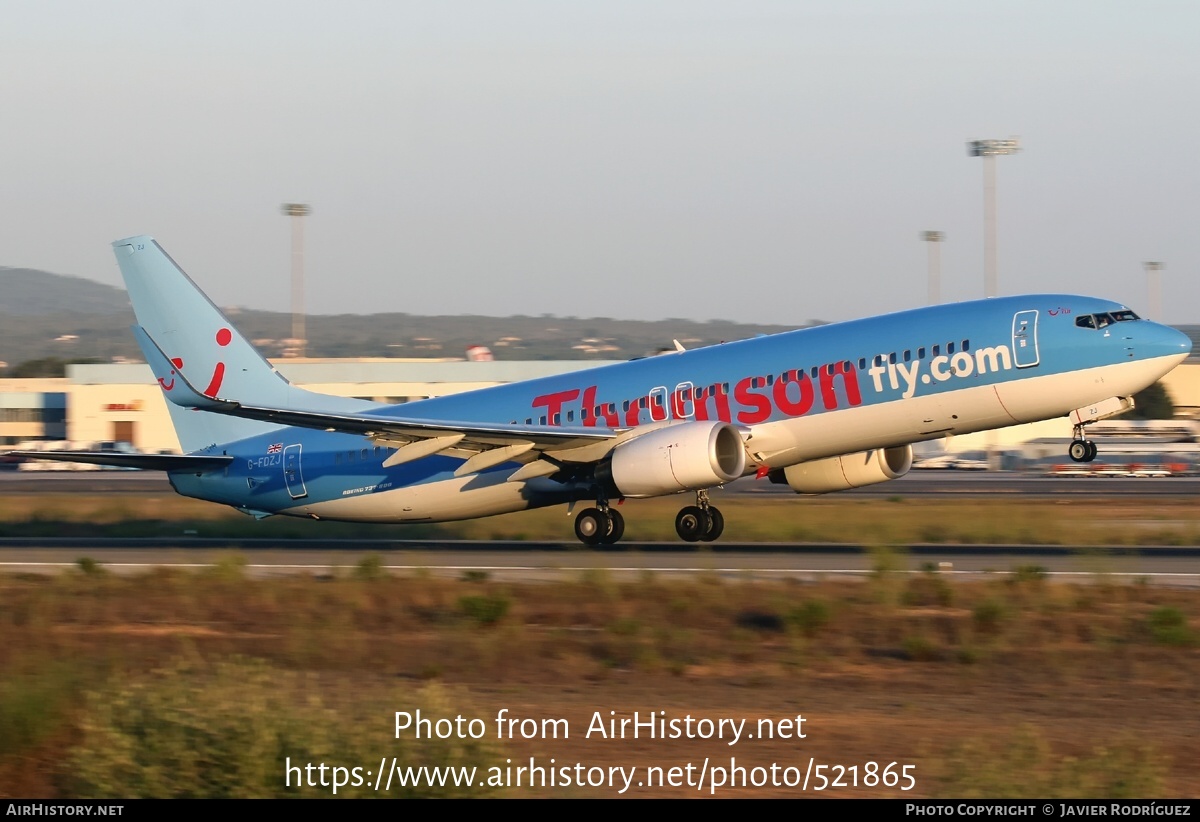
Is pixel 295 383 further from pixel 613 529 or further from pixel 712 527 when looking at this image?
pixel 712 527

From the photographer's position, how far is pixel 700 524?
92.5 ft

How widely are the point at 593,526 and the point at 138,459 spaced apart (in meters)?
9.81

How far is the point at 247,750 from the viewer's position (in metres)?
8.88

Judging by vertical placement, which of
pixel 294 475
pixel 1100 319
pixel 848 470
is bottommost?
pixel 294 475

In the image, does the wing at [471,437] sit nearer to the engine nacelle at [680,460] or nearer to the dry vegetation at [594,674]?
the engine nacelle at [680,460]

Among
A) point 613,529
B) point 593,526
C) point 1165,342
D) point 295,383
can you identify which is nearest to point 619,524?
point 613,529

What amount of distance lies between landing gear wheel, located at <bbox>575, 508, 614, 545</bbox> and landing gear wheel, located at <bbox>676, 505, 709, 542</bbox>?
148 centimetres

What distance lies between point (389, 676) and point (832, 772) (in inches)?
234

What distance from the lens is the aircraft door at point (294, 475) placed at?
3070 cm

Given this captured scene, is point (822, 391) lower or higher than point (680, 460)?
higher

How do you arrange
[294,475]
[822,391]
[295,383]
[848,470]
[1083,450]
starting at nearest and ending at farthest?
[1083,450]
[822,391]
[848,470]
[294,475]
[295,383]

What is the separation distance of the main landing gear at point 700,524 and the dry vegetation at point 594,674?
657cm

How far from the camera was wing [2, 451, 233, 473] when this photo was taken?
27359mm

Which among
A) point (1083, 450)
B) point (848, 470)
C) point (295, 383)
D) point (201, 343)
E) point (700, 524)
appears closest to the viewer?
point (1083, 450)
